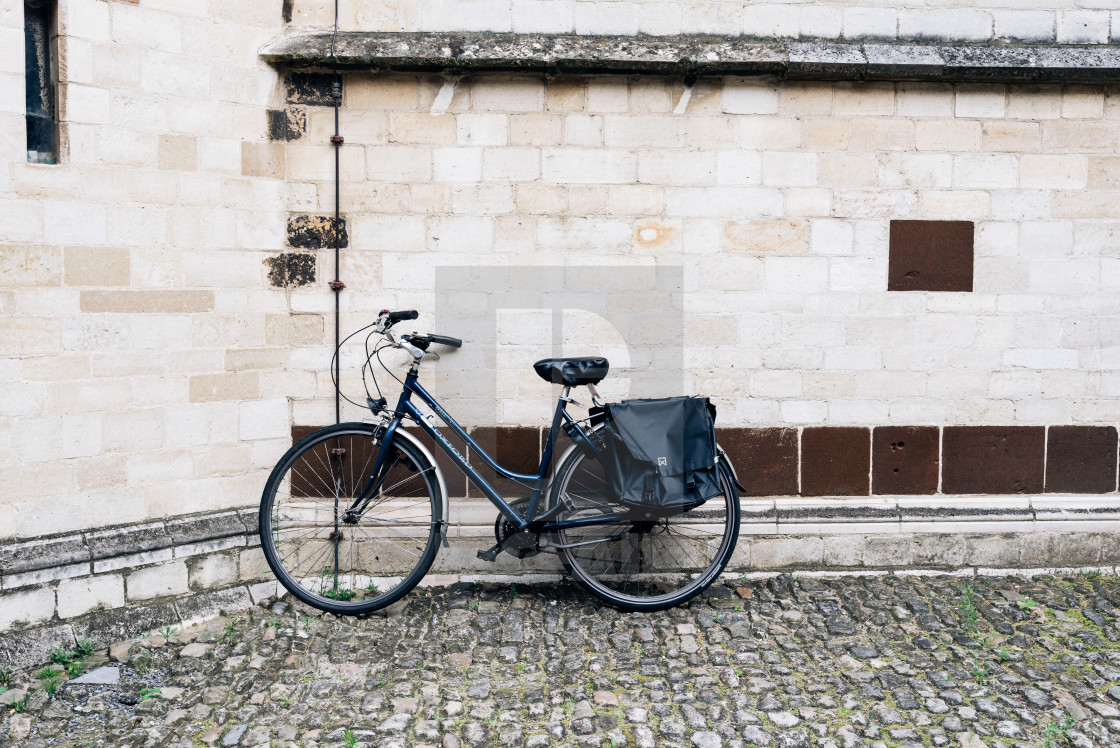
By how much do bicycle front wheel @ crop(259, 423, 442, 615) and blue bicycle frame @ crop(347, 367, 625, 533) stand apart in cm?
10

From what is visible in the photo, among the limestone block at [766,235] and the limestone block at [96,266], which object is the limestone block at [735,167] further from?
the limestone block at [96,266]

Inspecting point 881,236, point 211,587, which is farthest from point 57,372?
point 881,236

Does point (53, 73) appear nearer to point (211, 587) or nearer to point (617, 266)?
→ point (211, 587)

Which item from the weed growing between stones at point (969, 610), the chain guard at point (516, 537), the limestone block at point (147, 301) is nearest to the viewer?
the limestone block at point (147, 301)

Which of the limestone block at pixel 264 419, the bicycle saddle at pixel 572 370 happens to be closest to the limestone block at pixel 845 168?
the bicycle saddle at pixel 572 370

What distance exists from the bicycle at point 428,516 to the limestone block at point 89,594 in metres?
0.63

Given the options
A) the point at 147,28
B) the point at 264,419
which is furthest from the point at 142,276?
the point at 147,28

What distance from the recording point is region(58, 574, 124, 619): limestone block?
11.9ft

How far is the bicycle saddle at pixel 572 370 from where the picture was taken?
3990 millimetres

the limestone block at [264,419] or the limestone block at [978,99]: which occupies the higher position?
the limestone block at [978,99]

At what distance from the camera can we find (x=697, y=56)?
421 centimetres

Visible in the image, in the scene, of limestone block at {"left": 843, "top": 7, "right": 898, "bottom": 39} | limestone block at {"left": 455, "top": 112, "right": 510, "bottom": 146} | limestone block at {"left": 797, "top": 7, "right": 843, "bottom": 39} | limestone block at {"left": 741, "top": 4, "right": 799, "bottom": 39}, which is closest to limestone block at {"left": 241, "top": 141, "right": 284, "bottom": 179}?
limestone block at {"left": 455, "top": 112, "right": 510, "bottom": 146}

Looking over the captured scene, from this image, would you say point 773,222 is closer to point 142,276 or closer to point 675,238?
point 675,238

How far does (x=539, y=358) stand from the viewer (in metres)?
4.40
